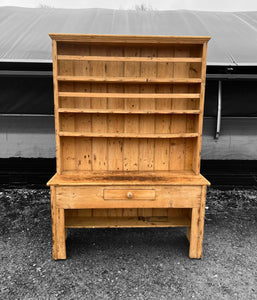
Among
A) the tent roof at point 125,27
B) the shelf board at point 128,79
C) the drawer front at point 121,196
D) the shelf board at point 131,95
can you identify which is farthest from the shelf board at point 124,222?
the tent roof at point 125,27

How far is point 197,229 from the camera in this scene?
2.32 metres

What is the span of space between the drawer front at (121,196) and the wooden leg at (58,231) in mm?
57

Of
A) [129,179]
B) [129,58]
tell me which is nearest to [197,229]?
[129,179]

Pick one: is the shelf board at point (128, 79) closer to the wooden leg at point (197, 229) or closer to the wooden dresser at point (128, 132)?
the wooden dresser at point (128, 132)

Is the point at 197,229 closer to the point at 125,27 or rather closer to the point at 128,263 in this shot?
the point at 128,263

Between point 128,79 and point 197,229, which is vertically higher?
point 128,79

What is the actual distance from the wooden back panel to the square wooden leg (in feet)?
1.30

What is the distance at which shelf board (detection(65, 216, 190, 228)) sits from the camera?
2395 mm

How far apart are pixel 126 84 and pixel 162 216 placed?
4.98ft

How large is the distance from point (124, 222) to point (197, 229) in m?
0.75

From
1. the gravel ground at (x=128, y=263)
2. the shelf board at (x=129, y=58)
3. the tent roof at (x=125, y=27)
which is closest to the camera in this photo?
the gravel ground at (x=128, y=263)

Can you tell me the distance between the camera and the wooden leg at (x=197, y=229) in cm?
229

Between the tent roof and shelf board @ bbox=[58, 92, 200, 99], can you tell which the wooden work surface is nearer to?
shelf board @ bbox=[58, 92, 200, 99]

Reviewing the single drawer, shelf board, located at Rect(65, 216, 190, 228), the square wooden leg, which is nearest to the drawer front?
the single drawer
